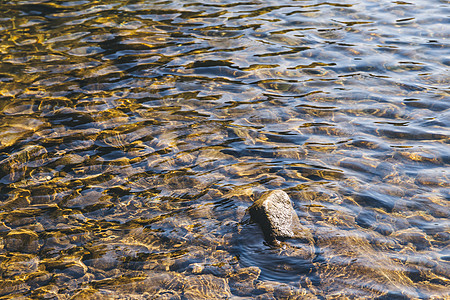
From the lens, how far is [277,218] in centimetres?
445

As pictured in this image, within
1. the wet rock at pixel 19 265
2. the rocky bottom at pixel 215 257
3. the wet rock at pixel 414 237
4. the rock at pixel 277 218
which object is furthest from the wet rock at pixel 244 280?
the wet rock at pixel 19 265

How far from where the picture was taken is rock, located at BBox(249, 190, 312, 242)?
175 inches

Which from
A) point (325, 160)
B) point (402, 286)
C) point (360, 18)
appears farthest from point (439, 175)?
point (360, 18)

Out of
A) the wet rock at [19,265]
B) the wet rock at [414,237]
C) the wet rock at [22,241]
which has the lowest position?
the wet rock at [414,237]

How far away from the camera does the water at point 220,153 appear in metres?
4.17

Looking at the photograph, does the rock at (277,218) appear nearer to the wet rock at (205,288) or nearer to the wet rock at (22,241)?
the wet rock at (205,288)

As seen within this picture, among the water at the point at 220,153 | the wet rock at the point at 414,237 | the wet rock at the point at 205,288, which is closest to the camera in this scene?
the wet rock at the point at 205,288

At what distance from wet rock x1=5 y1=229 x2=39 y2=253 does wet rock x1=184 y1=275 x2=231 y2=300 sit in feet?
5.45

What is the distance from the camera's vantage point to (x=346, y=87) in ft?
23.7

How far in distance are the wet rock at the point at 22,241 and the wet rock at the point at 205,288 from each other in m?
1.66

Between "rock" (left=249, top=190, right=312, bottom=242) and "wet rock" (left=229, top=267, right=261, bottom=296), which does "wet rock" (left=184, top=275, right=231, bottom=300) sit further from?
"rock" (left=249, top=190, right=312, bottom=242)

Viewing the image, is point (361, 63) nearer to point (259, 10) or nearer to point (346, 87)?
point (346, 87)

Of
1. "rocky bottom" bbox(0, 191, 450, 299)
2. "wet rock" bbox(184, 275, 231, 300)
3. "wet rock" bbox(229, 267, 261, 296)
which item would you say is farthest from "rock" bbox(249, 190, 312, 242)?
"wet rock" bbox(184, 275, 231, 300)

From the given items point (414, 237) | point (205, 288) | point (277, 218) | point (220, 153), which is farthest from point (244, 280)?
point (220, 153)
